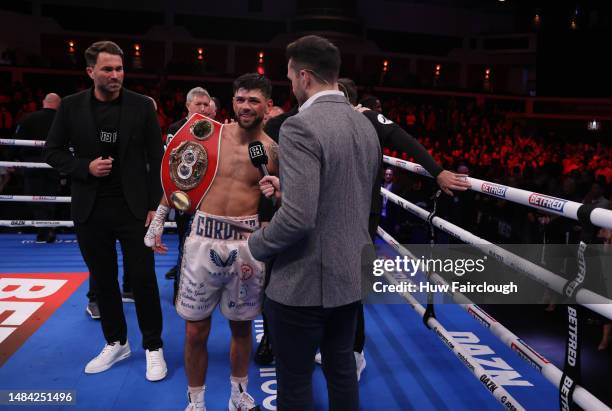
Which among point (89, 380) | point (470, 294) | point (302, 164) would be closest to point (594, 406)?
point (302, 164)

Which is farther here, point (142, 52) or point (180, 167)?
point (142, 52)

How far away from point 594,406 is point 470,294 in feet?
8.71

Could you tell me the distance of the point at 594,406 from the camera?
1400 millimetres

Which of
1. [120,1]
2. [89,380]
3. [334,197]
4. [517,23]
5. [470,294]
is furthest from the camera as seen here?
[517,23]

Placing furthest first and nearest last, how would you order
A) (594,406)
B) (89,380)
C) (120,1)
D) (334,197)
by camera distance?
(120,1) → (89,380) → (334,197) → (594,406)

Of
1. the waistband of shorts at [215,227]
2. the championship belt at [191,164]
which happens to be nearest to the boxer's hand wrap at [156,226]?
the championship belt at [191,164]

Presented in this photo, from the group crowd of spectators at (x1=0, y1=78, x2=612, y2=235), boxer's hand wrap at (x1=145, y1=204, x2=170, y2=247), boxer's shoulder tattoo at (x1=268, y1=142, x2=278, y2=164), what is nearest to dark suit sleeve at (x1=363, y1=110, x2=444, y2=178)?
boxer's shoulder tattoo at (x1=268, y1=142, x2=278, y2=164)

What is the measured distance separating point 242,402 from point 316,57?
1.53m

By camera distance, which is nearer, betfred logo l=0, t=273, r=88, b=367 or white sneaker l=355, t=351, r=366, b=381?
white sneaker l=355, t=351, r=366, b=381

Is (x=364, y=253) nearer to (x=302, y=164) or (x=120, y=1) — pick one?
(x=302, y=164)

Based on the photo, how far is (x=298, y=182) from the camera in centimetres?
144

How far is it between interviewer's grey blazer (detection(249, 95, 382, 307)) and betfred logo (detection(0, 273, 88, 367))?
2038mm

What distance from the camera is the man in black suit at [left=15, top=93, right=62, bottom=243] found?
515 centimetres

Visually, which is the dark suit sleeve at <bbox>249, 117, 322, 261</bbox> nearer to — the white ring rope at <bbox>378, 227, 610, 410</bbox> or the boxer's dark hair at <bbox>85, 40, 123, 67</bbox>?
the white ring rope at <bbox>378, 227, 610, 410</bbox>
